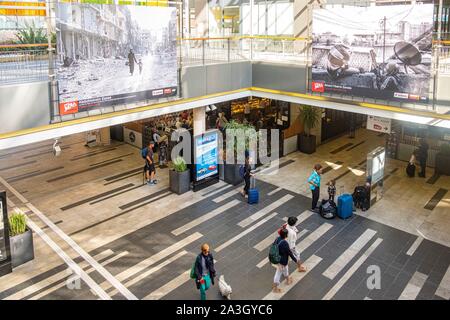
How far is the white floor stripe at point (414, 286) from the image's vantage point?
9148 mm

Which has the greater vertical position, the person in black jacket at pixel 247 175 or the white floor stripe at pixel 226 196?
the person in black jacket at pixel 247 175

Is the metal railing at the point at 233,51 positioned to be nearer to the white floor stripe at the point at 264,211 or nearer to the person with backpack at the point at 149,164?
the person with backpack at the point at 149,164

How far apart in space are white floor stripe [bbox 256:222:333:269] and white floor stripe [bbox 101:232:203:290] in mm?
2213

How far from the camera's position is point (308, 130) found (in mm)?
19391

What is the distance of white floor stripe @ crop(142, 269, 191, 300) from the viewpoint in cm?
920

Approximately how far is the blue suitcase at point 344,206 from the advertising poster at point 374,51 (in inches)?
130

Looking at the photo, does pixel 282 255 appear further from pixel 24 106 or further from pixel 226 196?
pixel 24 106

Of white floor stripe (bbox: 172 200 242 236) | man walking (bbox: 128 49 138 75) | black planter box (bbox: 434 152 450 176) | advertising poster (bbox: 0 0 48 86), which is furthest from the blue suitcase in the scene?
advertising poster (bbox: 0 0 48 86)

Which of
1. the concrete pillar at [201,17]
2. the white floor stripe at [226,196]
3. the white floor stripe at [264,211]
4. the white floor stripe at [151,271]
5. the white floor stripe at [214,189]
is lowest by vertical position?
the white floor stripe at [151,271]

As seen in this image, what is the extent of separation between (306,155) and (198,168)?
6419mm

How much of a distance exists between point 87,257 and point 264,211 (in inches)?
219

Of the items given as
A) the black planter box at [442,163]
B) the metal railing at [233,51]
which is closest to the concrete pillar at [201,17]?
the metal railing at [233,51]
